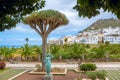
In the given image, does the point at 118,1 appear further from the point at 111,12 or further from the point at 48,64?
the point at 48,64

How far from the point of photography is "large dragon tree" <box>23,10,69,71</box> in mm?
23688

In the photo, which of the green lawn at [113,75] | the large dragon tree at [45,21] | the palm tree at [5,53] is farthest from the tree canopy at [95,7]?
the palm tree at [5,53]

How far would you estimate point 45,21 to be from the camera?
24.1 meters

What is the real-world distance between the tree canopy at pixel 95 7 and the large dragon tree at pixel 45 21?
66.1 feet

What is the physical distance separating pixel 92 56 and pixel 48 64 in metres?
18.9

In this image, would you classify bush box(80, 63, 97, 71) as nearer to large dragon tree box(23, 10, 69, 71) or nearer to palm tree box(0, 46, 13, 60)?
large dragon tree box(23, 10, 69, 71)

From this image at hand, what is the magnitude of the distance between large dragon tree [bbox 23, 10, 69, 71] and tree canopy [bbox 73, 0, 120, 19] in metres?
20.1

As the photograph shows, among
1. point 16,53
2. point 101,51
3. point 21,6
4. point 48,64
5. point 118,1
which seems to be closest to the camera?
point 118,1

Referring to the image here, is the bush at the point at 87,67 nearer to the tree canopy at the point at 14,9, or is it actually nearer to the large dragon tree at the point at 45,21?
the large dragon tree at the point at 45,21

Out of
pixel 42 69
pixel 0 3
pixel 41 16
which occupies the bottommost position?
pixel 42 69

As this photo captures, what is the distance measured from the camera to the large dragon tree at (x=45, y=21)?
2369 centimetres

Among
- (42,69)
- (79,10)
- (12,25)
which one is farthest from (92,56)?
(79,10)

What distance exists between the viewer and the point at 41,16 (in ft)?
78.0

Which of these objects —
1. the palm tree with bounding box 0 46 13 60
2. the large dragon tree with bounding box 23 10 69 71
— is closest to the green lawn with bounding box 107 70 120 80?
the large dragon tree with bounding box 23 10 69 71
